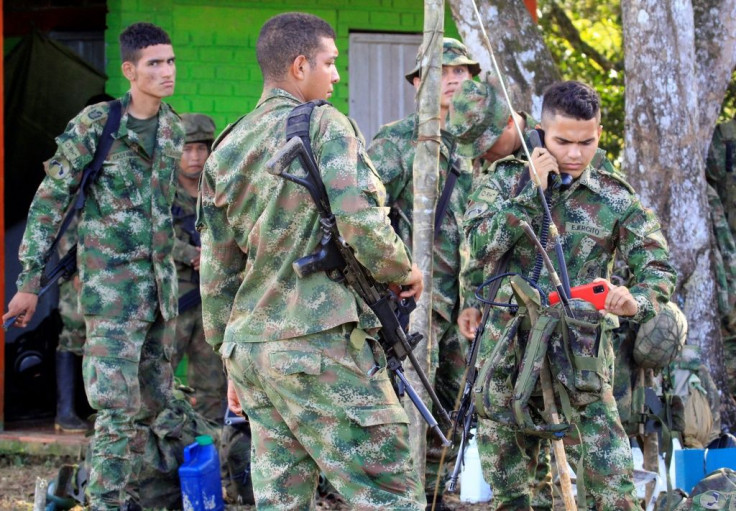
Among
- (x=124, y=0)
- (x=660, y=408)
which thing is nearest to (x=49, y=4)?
(x=124, y=0)

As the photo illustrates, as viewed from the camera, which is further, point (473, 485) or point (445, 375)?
point (473, 485)

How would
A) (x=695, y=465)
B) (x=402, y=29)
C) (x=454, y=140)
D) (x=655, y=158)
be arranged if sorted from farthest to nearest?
(x=402, y=29) → (x=655, y=158) → (x=454, y=140) → (x=695, y=465)

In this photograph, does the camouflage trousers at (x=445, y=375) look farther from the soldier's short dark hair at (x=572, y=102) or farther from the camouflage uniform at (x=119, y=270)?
the soldier's short dark hair at (x=572, y=102)

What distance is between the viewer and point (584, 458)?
14.6 feet

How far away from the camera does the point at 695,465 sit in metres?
5.38

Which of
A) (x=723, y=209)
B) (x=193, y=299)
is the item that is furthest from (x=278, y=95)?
(x=723, y=209)

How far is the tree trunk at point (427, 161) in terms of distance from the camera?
A: 4977 millimetres

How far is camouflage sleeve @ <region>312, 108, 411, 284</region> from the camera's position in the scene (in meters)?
3.66

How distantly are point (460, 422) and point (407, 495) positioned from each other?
127 centimetres

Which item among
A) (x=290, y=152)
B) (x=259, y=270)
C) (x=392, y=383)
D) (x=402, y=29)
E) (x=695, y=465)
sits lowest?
(x=695, y=465)

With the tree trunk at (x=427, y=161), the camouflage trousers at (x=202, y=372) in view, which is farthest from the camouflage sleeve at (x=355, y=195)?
Result: the camouflage trousers at (x=202, y=372)

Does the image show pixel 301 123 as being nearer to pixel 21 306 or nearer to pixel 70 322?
pixel 21 306

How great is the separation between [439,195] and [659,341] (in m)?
1.31

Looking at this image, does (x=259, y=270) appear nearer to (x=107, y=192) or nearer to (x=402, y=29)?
(x=107, y=192)
